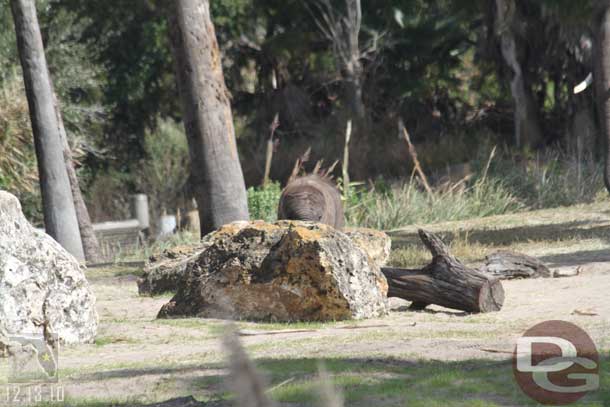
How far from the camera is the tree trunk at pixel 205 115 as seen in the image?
12555 mm

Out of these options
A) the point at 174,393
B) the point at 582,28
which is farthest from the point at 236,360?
the point at 582,28

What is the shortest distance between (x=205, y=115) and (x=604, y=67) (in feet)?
14.9

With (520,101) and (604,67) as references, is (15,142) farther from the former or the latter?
(604,67)

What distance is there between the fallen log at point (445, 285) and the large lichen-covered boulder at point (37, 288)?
8.05 ft

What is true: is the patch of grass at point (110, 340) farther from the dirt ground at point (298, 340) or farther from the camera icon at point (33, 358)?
the camera icon at point (33, 358)

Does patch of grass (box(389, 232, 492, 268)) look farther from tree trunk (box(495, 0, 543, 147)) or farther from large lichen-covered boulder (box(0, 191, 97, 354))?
tree trunk (box(495, 0, 543, 147))

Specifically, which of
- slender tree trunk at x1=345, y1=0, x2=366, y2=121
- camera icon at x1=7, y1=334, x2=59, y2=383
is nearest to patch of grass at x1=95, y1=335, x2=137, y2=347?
camera icon at x1=7, y1=334, x2=59, y2=383

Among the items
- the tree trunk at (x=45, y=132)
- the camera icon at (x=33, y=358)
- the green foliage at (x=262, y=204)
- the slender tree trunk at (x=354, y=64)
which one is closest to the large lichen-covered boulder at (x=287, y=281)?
the camera icon at (x=33, y=358)

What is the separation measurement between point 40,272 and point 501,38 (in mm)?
17865

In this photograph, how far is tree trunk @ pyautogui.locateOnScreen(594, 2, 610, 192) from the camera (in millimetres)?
10961

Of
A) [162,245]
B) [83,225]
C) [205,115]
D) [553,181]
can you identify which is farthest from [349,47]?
[205,115]

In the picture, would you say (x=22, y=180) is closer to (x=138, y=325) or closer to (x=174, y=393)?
(x=138, y=325)

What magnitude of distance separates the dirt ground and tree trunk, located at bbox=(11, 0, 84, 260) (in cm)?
527

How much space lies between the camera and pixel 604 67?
10984mm
